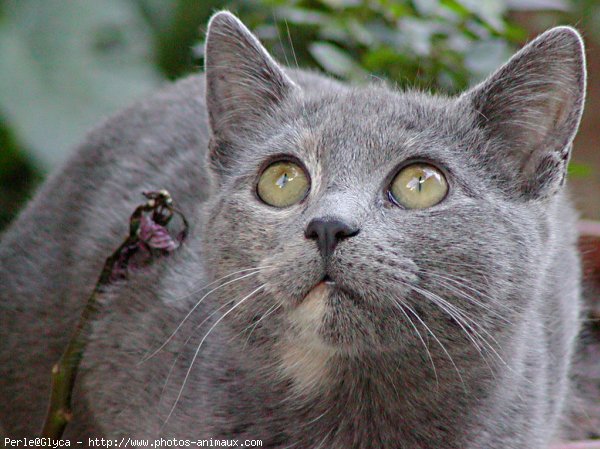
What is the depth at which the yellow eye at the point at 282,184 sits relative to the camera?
1.90 metres

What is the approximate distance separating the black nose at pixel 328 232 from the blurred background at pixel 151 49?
1745 mm

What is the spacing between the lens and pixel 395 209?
179 centimetres

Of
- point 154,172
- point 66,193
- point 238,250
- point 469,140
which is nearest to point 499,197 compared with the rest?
point 469,140

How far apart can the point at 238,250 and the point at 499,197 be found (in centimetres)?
59

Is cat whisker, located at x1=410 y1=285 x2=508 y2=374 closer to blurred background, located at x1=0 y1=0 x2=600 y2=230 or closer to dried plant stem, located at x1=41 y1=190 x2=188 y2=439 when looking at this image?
dried plant stem, located at x1=41 y1=190 x2=188 y2=439

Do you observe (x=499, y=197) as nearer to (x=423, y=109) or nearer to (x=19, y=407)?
(x=423, y=109)

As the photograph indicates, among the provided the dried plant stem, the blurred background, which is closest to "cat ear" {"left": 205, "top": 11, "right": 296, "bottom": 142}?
the dried plant stem

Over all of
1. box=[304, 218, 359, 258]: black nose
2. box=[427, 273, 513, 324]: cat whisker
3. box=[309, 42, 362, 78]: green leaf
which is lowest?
box=[427, 273, 513, 324]: cat whisker

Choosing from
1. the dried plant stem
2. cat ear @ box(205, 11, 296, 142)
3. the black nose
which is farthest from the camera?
the dried plant stem

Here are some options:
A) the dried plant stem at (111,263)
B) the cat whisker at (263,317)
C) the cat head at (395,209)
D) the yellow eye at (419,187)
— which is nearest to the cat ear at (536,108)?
the cat head at (395,209)

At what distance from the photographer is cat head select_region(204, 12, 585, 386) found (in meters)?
1.71

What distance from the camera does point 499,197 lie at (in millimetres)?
1913

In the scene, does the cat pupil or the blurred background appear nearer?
the cat pupil

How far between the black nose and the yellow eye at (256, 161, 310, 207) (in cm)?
23
